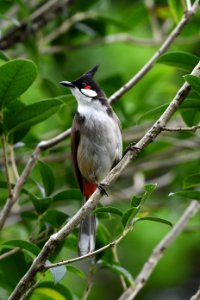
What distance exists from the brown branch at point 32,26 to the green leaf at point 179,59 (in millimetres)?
1103

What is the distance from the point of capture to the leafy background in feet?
7.91

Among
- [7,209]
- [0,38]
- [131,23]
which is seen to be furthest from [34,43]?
[7,209]

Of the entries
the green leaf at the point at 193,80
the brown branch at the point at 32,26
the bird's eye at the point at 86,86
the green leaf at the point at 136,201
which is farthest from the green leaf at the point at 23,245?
the brown branch at the point at 32,26

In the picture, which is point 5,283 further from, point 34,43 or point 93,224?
point 34,43

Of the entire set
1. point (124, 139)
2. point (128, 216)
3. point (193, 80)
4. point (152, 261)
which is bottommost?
point (124, 139)

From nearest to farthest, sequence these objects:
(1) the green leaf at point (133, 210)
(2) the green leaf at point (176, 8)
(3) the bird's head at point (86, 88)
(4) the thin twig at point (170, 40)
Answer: (1) the green leaf at point (133, 210) < (4) the thin twig at point (170, 40) < (2) the green leaf at point (176, 8) < (3) the bird's head at point (86, 88)

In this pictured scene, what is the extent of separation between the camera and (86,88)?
10.9 ft

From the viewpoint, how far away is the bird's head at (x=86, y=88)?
3217mm

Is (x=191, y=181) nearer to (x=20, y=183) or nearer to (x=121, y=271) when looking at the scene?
(x=121, y=271)

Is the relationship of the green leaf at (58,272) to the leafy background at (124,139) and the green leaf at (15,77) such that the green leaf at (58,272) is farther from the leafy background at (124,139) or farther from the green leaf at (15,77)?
the green leaf at (15,77)

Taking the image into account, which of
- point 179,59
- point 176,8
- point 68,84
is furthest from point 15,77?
point 176,8

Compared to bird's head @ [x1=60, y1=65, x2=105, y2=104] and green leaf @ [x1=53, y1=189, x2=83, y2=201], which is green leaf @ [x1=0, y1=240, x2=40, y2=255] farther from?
bird's head @ [x1=60, y1=65, x2=105, y2=104]

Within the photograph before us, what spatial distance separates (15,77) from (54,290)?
76 cm

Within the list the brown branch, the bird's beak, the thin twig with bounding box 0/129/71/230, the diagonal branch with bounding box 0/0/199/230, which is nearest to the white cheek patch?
the bird's beak
